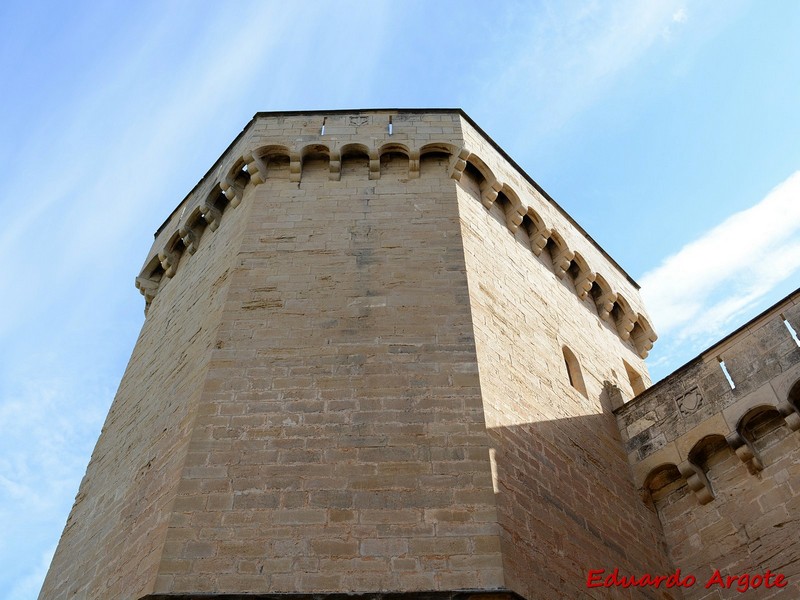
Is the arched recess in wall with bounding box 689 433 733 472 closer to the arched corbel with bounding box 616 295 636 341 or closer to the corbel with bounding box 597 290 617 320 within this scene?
the corbel with bounding box 597 290 617 320

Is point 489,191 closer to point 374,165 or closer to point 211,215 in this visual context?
point 374,165

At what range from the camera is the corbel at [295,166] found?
8875 millimetres

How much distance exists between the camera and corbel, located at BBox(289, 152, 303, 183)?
888 centimetres

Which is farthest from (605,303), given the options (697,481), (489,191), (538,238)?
(697,481)

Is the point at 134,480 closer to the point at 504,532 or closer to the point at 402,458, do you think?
the point at 402,458

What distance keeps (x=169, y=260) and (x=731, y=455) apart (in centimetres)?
687

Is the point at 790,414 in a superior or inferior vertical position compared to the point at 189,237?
inferior

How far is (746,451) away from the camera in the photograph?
714cm

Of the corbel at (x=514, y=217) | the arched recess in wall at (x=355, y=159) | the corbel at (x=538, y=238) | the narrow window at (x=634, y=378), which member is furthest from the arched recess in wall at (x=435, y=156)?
the narrow window at (x=634, y=378)

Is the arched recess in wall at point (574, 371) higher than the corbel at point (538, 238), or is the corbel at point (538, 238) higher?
the corbel at point (538, 238)

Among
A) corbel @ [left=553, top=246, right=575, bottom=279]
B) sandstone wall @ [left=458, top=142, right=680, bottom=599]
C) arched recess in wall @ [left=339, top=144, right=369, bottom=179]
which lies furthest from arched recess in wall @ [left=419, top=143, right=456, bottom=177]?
corbel @ [left=553, top=246, right=575, bottom=279]

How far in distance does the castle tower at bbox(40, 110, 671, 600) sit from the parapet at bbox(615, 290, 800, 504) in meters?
0.33

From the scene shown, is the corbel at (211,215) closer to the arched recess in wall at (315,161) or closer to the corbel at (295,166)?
the corbel at (295,166)

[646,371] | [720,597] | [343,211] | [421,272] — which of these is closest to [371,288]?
[421,272]
